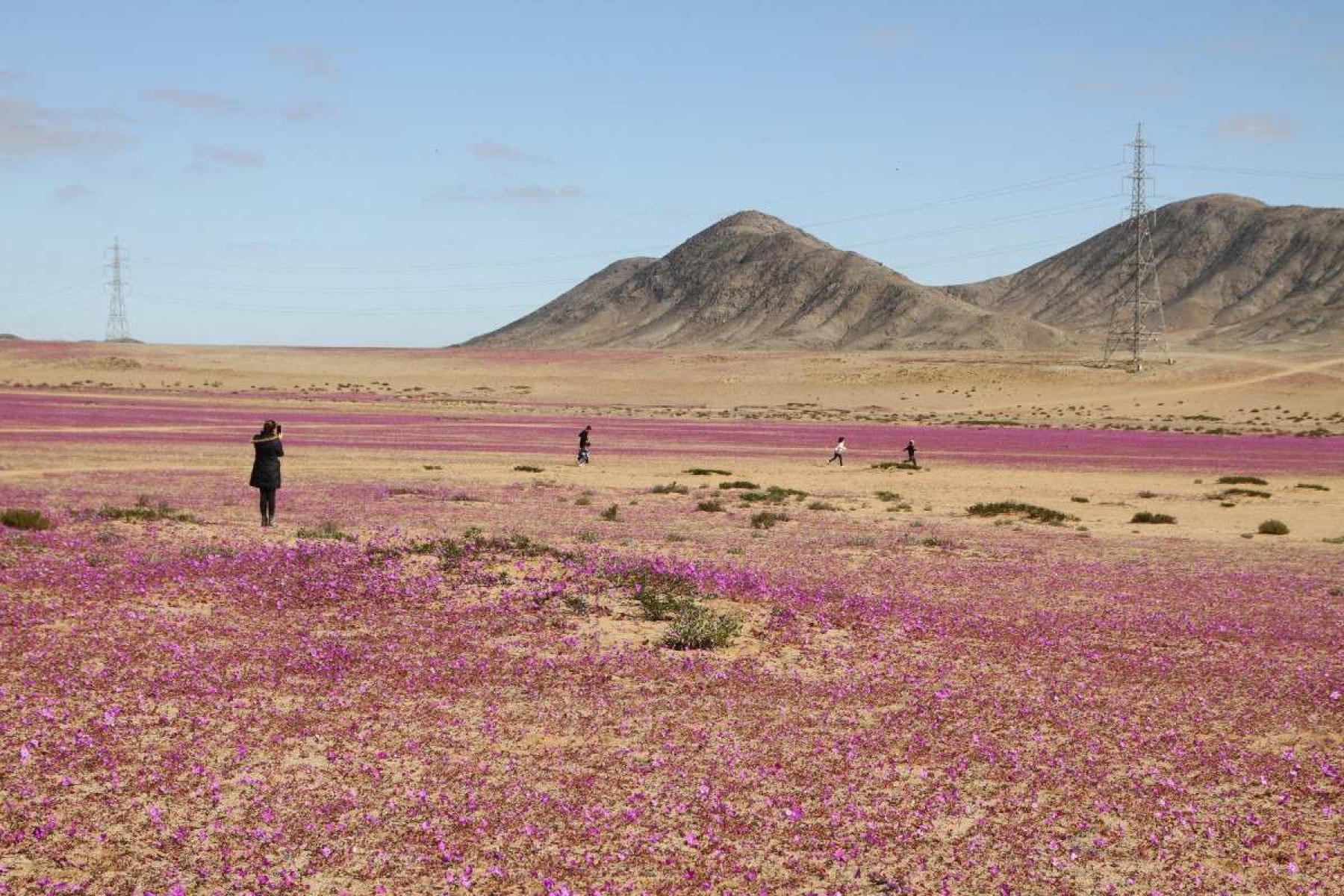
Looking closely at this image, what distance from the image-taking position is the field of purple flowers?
293 inches

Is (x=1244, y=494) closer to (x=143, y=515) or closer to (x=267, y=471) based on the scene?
(x=267, y=471)

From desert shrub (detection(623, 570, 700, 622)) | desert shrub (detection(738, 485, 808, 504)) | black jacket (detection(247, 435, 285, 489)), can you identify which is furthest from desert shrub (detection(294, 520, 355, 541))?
desert shrub (detection(738, 485, 808, 504))

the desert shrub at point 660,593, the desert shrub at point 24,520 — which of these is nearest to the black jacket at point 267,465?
the desert shrub at point 24,520

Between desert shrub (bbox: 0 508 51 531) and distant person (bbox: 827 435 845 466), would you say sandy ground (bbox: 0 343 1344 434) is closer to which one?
distant person (bbox: 827 435 845 466)

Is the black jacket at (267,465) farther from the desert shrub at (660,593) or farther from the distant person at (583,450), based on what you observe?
the distant person at (583,450)

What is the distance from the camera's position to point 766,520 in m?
26.8

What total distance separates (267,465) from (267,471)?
12 cm

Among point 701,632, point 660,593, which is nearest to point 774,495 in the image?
point 660,593

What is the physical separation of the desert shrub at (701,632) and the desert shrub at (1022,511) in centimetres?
1851

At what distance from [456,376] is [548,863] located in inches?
5204

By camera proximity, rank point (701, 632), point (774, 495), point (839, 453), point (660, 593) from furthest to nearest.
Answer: point (839, 453) < point (774, 495) < point (660, 593) < point (701, 632)

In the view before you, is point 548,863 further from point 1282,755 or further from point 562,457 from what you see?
point 562,457

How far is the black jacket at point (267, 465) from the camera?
2133cm

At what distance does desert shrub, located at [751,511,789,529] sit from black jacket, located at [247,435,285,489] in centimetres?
1037
